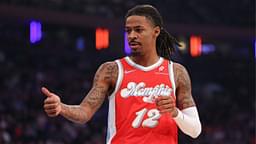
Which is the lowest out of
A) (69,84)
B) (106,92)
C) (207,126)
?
(207,126)

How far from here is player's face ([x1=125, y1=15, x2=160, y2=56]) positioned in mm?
4492

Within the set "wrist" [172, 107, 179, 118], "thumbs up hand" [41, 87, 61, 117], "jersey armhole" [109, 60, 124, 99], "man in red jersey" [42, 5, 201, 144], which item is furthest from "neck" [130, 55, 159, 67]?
"thumbs up hand" [41, 87, 61, 117]

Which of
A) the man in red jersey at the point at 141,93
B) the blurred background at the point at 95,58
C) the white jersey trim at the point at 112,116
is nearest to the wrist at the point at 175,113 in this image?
the man in red jersey at the point at 141,93

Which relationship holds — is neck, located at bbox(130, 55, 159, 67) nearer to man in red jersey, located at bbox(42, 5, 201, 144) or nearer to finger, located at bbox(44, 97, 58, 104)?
man in red jersey, located at bbox(42, 5, 201, 144)

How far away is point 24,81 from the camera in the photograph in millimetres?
16641

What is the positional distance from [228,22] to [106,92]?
17.4 metres

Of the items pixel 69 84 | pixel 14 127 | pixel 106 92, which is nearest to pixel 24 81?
pixel 69 84

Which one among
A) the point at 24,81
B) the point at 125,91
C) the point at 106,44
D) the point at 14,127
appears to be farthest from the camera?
the point at 106,44

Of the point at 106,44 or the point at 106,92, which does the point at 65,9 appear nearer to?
the point at 106,44

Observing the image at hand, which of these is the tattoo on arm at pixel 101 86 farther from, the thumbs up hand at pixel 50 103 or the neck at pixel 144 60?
the thumbs up hand at pixel 50 103

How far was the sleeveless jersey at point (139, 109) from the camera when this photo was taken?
4.43 meters

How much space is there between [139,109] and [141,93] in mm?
116

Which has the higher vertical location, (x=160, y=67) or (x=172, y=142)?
(x=160, y=67)

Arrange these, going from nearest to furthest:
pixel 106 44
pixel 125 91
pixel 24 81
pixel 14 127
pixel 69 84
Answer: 1. pixel 125 91
2. pixel 14 127
3. pixel 24 81
4. pixel 69 84
5. pixel 106 44
